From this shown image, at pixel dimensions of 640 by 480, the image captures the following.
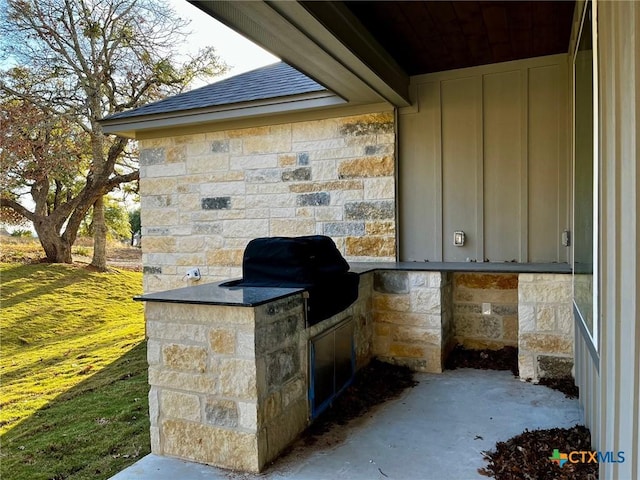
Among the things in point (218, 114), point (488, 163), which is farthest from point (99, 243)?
point (488, 163)

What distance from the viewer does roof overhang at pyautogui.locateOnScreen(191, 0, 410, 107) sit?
7.87 ft

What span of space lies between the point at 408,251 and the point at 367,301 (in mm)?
827

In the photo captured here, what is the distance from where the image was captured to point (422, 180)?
433 centimetres

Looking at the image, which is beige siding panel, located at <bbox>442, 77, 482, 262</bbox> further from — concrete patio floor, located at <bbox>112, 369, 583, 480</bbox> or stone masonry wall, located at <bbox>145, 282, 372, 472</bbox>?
stone masonry wall, located at <bbox>145, 282, 372, 472</bbox>

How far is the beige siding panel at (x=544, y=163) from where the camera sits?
12.7ft

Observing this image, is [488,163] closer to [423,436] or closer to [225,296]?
[423,436]

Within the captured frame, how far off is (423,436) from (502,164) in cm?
262

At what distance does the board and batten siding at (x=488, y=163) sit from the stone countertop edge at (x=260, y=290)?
0.29 meters

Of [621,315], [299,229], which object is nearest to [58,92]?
[299,229]

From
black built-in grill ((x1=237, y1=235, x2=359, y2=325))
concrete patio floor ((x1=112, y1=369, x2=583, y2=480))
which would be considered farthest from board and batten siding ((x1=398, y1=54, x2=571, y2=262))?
black built-in grill ((x1=237, y1=235, x2=359, y2=325))

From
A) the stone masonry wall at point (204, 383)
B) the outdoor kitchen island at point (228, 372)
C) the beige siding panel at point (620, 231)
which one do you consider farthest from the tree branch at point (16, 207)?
the beige siding panel at point (620, 231)

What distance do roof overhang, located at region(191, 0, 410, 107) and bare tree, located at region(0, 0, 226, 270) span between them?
27.3 ft

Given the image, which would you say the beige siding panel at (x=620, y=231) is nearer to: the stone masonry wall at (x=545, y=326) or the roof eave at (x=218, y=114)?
the stone masonry wall at (x=545, y=326)

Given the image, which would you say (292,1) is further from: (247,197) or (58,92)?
(58,92)
